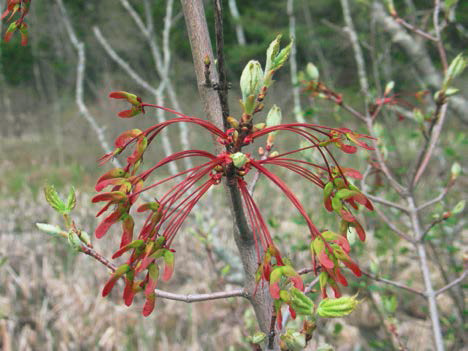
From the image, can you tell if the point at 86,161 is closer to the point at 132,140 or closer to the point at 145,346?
the point at 145,346

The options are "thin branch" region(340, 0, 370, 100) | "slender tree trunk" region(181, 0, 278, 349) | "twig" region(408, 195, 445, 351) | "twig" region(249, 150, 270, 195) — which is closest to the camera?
"slender tree trunk" region(181, 0, 278, 349)

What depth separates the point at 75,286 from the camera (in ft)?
9.44

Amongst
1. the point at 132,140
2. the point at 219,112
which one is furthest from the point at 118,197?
the point at 219,112

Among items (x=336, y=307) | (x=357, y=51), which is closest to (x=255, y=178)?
(x=336, y=307)

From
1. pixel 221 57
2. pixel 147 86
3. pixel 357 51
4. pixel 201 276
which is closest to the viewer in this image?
pixel 221 57

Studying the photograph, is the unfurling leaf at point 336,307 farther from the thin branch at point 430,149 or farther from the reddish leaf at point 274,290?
the thin branch at point 430,149

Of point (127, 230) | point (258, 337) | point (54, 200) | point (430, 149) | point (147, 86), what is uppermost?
point (147, 86)

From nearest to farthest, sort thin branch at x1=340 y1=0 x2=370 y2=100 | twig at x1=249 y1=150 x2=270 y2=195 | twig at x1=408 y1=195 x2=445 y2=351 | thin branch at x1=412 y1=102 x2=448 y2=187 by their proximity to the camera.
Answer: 1. twig at x1=249 y1=150 x2=270 y2=195
2. twig at x1=408 y1=195 x2=445 y2=351
3. thin branch at x1=412 y1=102 x2=448 y2=187
4. thin branch at x1=340 y1=0 x2=370 y2=100

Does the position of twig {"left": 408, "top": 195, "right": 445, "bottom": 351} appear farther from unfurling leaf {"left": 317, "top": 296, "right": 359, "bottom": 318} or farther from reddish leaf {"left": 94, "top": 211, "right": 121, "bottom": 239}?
reddish leaf {"left": 94, "top": 211, "right": 121, "bottom": 239}

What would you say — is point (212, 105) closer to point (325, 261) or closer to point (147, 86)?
point (325, 261)

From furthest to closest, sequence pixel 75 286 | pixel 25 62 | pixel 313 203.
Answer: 1. pixel 25 62
2. pixel 313 203
3. pixel 75 286

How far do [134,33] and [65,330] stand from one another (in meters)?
12.2

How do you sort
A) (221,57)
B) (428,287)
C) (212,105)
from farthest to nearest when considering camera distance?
(428,287), (212,105), (221,57)

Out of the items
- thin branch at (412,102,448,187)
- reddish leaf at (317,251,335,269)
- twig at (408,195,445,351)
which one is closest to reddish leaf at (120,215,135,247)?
reddish leaf at (317,251,335,269)
